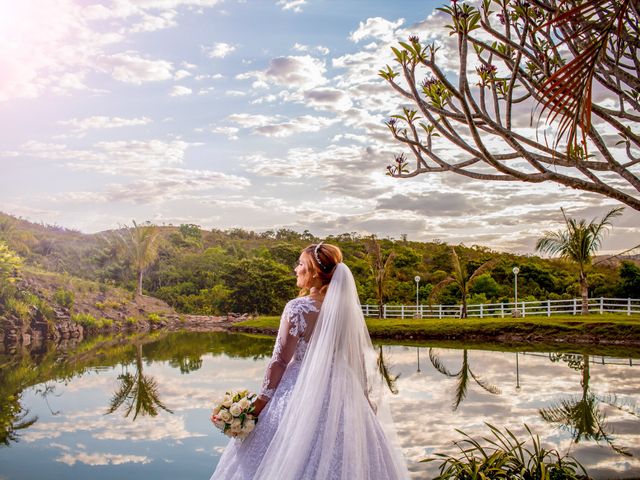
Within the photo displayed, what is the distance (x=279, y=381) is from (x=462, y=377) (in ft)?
31.9

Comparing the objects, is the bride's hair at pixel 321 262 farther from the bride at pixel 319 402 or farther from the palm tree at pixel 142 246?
the palm tree at pixel 142 246

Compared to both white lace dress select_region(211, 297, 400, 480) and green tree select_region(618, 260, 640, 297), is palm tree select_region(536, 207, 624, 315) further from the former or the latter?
white lace dress select_region(211, 297, 400, 480)

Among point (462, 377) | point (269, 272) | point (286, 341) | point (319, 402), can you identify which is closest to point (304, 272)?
point (286, 341)

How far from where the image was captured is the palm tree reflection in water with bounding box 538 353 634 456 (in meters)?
7.92

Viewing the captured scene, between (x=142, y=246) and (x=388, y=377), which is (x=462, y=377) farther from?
(x=142, y=246)

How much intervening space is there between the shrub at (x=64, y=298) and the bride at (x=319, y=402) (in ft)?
77.9

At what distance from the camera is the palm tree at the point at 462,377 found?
10.8 meters

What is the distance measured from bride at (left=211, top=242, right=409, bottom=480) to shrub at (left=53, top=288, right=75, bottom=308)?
23.7m

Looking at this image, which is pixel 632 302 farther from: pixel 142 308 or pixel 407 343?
pixel 142 308

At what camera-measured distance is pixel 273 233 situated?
186ft

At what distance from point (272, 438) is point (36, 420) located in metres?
7.30

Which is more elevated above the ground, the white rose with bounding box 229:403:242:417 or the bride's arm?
the bride's arm

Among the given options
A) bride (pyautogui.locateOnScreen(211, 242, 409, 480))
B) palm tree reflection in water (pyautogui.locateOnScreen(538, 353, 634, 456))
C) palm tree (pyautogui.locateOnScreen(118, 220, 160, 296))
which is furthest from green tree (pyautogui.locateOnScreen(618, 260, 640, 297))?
bride (pyautogui.locateOnScreen(211, 242, 409, 480))

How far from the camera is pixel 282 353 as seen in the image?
3615 mm
